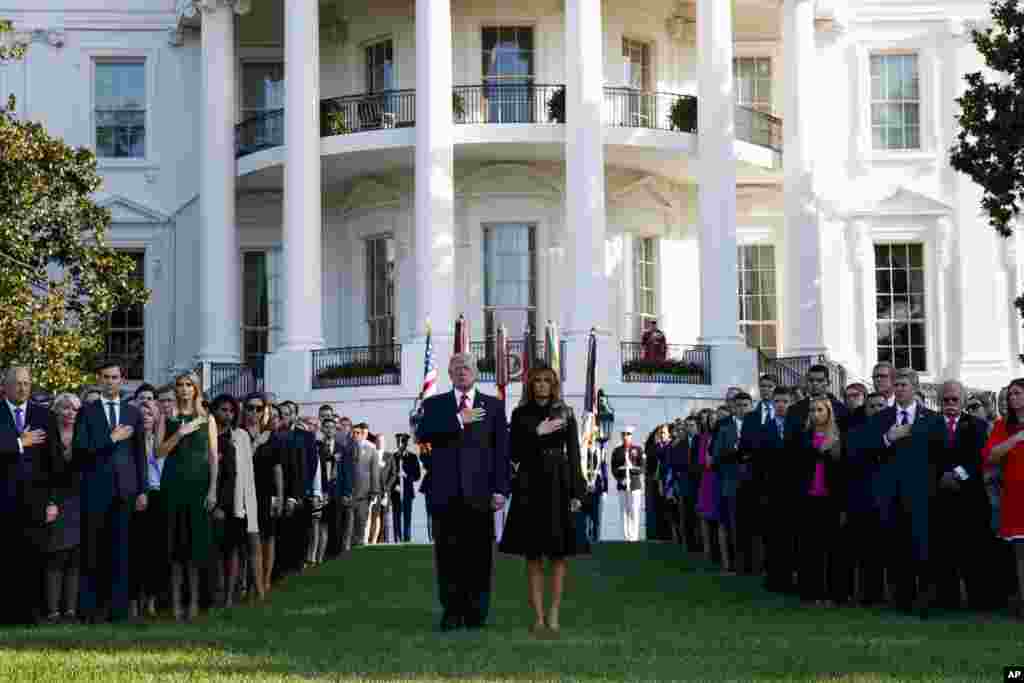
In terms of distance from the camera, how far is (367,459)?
26469 mm

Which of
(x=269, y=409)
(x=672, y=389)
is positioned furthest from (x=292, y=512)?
(x=672, y=389)

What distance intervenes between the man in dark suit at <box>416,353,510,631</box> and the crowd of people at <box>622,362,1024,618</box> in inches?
139

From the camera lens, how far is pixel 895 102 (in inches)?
1585

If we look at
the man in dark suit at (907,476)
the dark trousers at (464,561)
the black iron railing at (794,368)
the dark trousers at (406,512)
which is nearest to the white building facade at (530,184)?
the black iron railing at (794,368)

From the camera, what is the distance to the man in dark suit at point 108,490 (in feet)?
51.3

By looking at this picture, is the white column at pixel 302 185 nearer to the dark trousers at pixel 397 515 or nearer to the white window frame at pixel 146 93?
the white window frame at pixel 146 93

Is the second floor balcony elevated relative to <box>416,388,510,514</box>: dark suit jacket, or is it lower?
elevated

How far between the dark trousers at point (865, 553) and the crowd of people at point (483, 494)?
0.02 meters

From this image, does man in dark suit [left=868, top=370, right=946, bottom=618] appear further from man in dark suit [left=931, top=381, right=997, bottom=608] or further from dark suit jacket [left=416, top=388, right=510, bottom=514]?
dark suit jacket [left=416, top=388, right=510, bottom=514]

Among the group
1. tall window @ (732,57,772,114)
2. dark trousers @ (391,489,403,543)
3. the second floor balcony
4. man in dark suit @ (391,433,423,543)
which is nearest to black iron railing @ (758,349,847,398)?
the second floor balcony

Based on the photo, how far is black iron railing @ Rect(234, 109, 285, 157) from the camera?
38531 millimetres

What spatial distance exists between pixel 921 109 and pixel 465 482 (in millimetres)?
27772

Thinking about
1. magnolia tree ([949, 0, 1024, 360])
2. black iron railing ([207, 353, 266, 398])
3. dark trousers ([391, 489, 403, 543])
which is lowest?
dark trousers ([391, 489, 403, 543])

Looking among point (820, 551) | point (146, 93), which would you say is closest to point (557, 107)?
point (146, 93)
